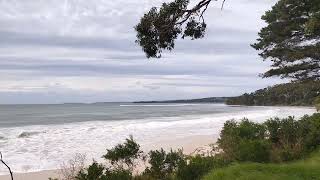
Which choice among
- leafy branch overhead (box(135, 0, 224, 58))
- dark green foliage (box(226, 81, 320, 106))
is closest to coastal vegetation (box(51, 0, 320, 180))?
leafy branch overhead (box(135, 0, 224, 58))

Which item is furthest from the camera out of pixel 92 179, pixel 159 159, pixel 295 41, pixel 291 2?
pixel 295 41

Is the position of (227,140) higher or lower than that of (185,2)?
lower

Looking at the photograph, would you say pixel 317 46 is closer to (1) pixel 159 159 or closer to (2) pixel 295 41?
(2) pixel 295 41

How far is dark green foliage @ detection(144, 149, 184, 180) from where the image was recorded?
991 centimetres

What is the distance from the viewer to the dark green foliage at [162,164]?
9906 mm

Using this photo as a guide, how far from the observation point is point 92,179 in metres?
9.22

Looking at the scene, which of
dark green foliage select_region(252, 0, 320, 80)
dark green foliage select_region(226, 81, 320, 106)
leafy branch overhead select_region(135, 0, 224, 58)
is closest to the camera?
leafy branch overhead select_region(135, 0, 224, 58)

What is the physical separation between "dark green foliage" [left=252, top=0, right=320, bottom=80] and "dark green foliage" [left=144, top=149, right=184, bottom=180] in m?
14.0

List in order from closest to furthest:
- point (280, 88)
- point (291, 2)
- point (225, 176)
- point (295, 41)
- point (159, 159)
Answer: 1. point (225, 176)
2. point (159, 159)
3. point (291, 2)
4. point (295, 41)
5. point (280, 88)

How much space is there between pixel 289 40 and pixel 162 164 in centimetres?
1636

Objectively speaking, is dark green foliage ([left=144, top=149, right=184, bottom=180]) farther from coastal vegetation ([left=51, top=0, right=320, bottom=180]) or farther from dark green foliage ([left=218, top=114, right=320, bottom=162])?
dark green foliage ([left=218, top=114, right=320, bottom=162])

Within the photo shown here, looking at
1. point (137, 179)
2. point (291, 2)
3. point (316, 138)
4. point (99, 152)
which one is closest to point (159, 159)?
point (137, 179)

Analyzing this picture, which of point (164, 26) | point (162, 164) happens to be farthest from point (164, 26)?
point (162, 164)

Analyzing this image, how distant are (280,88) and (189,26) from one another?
64.1ft
